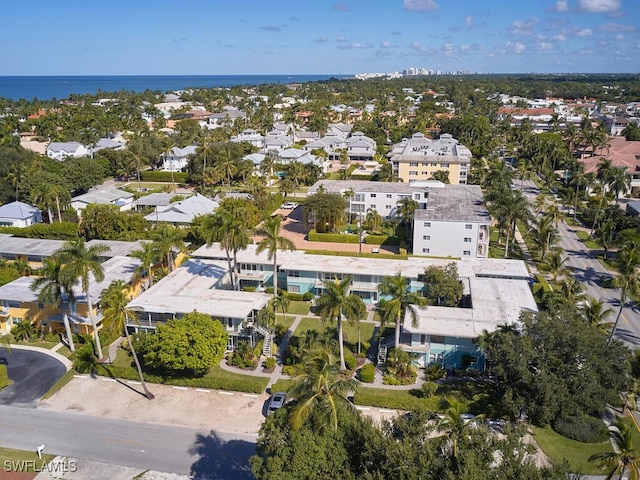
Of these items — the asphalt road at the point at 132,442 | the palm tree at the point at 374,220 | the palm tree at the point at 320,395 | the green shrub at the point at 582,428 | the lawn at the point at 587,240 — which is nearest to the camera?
the palm tree at the point at 320,395

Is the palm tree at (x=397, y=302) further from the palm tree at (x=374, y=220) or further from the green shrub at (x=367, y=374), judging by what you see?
the palm tree at (x=374, y=220)

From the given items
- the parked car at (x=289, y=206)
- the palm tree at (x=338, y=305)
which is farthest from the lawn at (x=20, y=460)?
the parked car at (x=289, y=206)

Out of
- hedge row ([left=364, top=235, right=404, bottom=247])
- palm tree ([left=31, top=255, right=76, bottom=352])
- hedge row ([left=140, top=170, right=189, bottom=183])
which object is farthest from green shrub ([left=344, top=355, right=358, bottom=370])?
hedge row ([left=140, top=170, right=189, bottom=183])

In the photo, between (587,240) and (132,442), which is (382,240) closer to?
(587,240)

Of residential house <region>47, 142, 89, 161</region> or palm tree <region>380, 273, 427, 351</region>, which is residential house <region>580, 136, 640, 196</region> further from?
residential house <region>47, 142, 89, 161</region>

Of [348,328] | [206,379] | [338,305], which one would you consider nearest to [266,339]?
[206,379]

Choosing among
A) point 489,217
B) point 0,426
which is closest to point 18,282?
point 0,426
